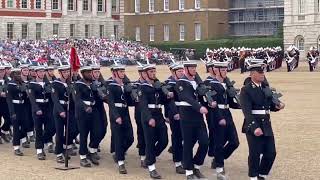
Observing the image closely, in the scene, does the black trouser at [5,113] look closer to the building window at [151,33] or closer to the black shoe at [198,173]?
the black shoe at [198,173]

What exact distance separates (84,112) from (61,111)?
2.22 ft

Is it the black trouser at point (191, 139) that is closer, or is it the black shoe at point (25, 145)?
the black trouser at point (191, 139)

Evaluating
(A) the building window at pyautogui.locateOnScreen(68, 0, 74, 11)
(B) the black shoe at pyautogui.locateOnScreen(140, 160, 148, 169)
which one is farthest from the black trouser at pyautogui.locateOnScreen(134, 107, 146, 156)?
(A) the building window at pyautogui.locateOnScreen(68, 0, 74, 11)

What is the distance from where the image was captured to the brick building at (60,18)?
77.1 metres

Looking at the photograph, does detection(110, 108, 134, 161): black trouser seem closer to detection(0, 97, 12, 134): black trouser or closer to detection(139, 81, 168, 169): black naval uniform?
detection(139, 81, 168, 169): black naval uniform

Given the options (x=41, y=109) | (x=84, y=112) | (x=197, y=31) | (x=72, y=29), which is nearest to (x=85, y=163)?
(x=84, y=112)

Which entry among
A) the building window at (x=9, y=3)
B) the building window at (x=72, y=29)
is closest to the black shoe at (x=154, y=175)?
the building window at (x=9, y=3)

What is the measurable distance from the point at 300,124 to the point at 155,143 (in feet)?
24.0

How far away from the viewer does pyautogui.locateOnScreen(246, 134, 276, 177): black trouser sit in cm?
1067

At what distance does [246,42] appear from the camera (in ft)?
236

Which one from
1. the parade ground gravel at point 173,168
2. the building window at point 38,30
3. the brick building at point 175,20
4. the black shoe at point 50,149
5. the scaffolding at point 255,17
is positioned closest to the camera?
the parade ground gravel at point 173,168

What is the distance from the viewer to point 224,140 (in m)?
12.0

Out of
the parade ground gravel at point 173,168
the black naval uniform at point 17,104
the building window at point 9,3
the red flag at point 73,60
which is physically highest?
the building window at point 9,3

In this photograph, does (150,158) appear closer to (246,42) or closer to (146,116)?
(146,116)
